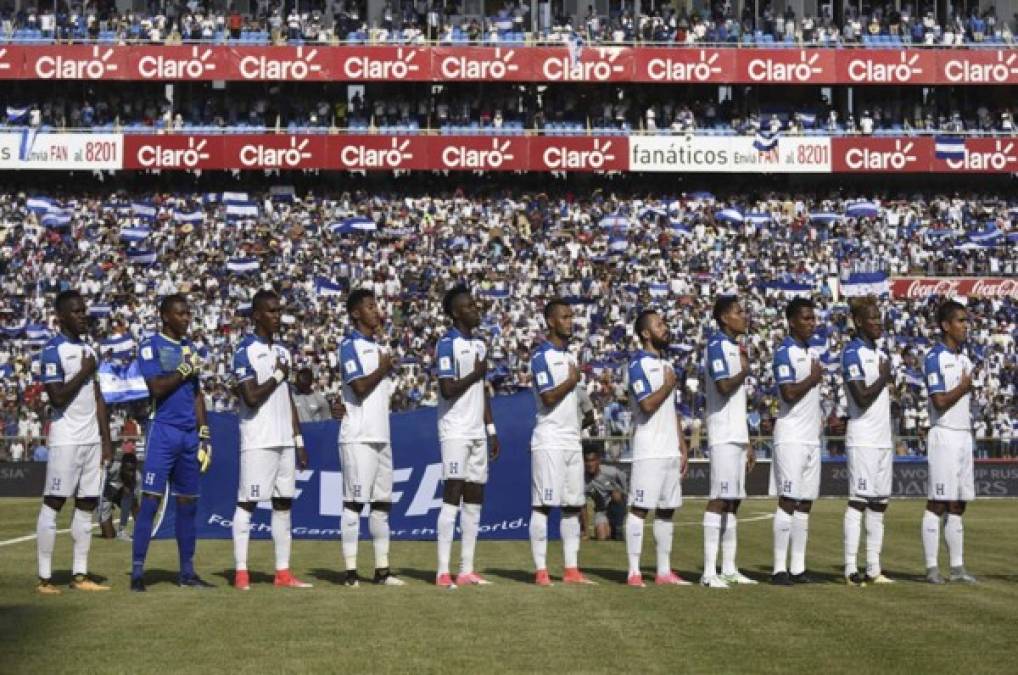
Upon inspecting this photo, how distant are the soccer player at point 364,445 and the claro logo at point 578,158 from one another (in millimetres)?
44562

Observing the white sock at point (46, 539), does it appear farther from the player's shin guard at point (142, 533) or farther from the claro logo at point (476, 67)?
the claro logo at point (476, 67)

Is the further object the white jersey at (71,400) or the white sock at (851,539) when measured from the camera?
the white sock at (851,539)

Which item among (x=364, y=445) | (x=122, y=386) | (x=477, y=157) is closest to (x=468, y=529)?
(x=364, y=445)

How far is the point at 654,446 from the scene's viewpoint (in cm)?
1570

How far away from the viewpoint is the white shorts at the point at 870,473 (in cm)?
1630

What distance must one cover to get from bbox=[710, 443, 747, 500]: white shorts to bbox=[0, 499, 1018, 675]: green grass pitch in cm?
109

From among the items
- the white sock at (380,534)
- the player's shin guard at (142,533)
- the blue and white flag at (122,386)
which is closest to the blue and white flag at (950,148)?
the blue and white flag at (122,386)

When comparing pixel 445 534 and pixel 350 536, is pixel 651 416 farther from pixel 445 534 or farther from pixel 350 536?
pixel 350 536

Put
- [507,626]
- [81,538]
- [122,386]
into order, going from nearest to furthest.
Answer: [507,626] < [81,538] < [122,386]

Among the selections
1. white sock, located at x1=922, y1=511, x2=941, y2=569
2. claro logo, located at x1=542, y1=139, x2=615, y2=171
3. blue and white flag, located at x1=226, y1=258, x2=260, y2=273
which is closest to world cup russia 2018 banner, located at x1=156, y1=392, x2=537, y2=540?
white sock, located at x1=922, y1=511, x2=941, y2=569

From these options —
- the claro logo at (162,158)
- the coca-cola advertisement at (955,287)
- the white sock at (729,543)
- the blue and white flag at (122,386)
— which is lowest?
the white sock at (729,543)

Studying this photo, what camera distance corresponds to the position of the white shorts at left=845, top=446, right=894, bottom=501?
1630cm

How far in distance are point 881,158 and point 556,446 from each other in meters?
47.9

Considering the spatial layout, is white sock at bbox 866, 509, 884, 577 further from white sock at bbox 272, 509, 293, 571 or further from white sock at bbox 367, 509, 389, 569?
white sock at bbox 272, 509, 293, 571
